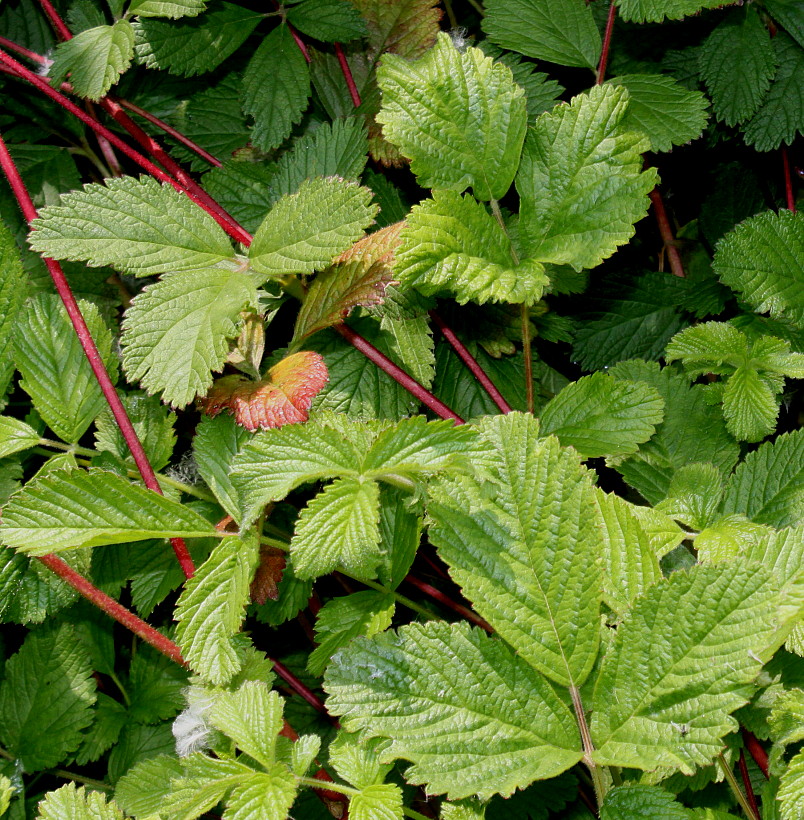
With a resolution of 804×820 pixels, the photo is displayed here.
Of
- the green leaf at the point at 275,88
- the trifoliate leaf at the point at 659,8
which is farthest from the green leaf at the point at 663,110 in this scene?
the green leaf at the point at 275,88

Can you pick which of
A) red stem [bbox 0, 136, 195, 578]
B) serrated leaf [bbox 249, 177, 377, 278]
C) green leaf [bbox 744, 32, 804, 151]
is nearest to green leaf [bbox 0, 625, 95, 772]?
red stem [bbox 0, 136, 195, 578]

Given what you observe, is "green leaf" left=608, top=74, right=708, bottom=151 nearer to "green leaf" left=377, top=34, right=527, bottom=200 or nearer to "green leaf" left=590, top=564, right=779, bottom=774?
"green leaf" left=377, top=34, right=527, bottom=200

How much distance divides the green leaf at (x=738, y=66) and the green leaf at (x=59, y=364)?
1.35 meters

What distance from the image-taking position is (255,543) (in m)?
1.30

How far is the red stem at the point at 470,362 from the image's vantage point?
1.55 meters

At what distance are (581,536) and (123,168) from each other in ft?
4.35

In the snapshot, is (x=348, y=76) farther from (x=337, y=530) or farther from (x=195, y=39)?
(x=337, y=530)

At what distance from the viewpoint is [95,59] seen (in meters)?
1.56

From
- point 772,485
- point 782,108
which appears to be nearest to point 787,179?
point 782,108

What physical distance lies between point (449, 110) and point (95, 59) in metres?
0.73

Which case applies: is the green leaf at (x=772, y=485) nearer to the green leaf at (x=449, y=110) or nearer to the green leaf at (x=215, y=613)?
the green leaf at (x=449, y=110)

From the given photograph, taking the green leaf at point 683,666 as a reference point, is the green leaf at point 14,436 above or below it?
above

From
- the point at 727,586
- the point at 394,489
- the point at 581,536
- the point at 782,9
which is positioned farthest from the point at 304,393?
the point at 782,9

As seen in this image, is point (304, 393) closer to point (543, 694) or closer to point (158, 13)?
point (543, 694)
